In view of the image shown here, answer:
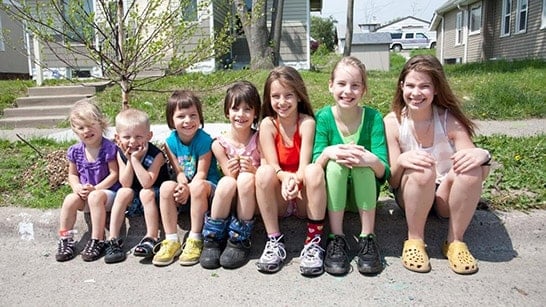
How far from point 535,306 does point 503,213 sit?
99 cm

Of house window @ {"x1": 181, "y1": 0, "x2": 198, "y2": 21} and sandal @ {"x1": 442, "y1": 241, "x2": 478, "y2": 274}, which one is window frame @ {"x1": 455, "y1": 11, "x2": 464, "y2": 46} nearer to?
house window @ {"x1": 181, "y1": 0, "x2": 198, "y2": 21}

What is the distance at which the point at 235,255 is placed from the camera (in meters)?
2.87

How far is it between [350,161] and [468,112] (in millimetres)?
4919

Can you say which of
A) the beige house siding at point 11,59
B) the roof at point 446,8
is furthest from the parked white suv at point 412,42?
the beige house siding at point 11,59

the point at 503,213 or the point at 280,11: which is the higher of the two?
the point at 280,11

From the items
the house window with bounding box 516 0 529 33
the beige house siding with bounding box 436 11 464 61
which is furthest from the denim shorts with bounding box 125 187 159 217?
the beige house siding with bounding box 436 11 464 61

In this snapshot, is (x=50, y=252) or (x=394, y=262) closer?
(x=394, y=262)

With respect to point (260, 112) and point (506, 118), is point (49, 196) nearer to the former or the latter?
point (260, 112)

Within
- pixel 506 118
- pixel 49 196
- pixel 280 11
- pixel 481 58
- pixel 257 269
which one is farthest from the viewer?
pixel 481 58

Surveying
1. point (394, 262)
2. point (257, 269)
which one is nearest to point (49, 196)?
point (257, 269)

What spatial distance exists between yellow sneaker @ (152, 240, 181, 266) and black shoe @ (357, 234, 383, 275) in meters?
1.17

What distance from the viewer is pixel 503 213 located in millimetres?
3182

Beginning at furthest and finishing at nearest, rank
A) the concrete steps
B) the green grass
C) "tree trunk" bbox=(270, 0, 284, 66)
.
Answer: "tree trunk" bbox=(270, 0, 284, 66) < the concrete steps < the green grass

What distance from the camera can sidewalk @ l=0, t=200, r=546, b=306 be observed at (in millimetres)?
2467
